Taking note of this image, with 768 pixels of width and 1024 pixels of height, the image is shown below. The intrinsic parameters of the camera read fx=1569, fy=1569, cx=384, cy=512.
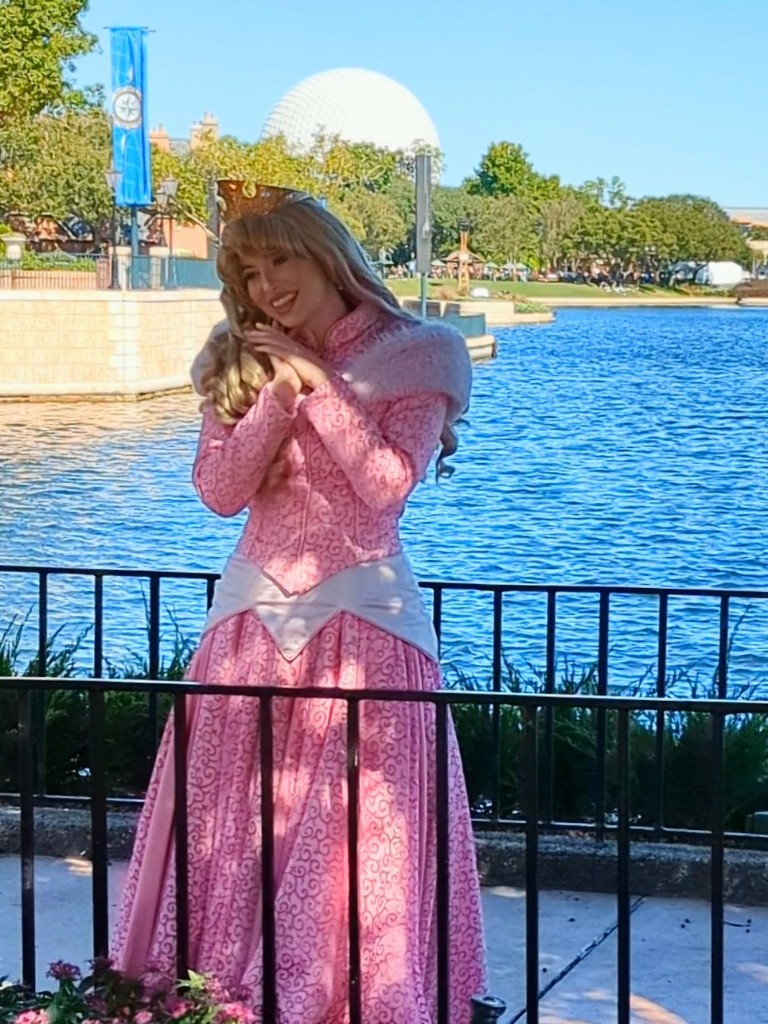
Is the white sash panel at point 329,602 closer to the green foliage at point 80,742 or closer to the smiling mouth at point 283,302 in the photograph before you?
the smiling mouth at point 283,302

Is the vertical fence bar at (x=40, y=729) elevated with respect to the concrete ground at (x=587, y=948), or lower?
elevated

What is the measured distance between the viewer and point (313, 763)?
2.78 m

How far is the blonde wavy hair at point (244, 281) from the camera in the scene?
2.76 m

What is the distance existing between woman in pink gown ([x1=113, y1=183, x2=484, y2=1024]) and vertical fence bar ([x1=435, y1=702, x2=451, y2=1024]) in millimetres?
46

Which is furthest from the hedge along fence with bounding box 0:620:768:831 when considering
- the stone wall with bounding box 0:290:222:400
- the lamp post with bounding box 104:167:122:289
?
the lamp post with bounding box 104:167:122:289

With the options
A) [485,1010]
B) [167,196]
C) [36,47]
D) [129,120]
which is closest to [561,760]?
[485,1010]

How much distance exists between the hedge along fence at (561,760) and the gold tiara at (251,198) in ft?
6.00

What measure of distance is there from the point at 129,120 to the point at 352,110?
76.9 metres

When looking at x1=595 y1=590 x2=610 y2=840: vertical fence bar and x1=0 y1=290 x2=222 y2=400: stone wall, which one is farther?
x1=0 y1=290 x2=222 y2=400: stone wall

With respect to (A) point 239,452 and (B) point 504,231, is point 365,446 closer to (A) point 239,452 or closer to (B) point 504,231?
(A) point 239,452

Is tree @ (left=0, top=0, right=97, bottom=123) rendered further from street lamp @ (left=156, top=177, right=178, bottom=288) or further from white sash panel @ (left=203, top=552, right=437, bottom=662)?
white sash panel @ (left=203, top=552, right=437, bottom=662)

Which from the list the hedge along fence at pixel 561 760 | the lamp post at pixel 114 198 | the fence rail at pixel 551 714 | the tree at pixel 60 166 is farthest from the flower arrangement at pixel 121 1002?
the tree at pixel 60 166

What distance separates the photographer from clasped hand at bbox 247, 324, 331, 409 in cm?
272

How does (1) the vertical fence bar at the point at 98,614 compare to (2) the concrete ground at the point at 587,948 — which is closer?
(2) the concrete ground at the point at 587,948
